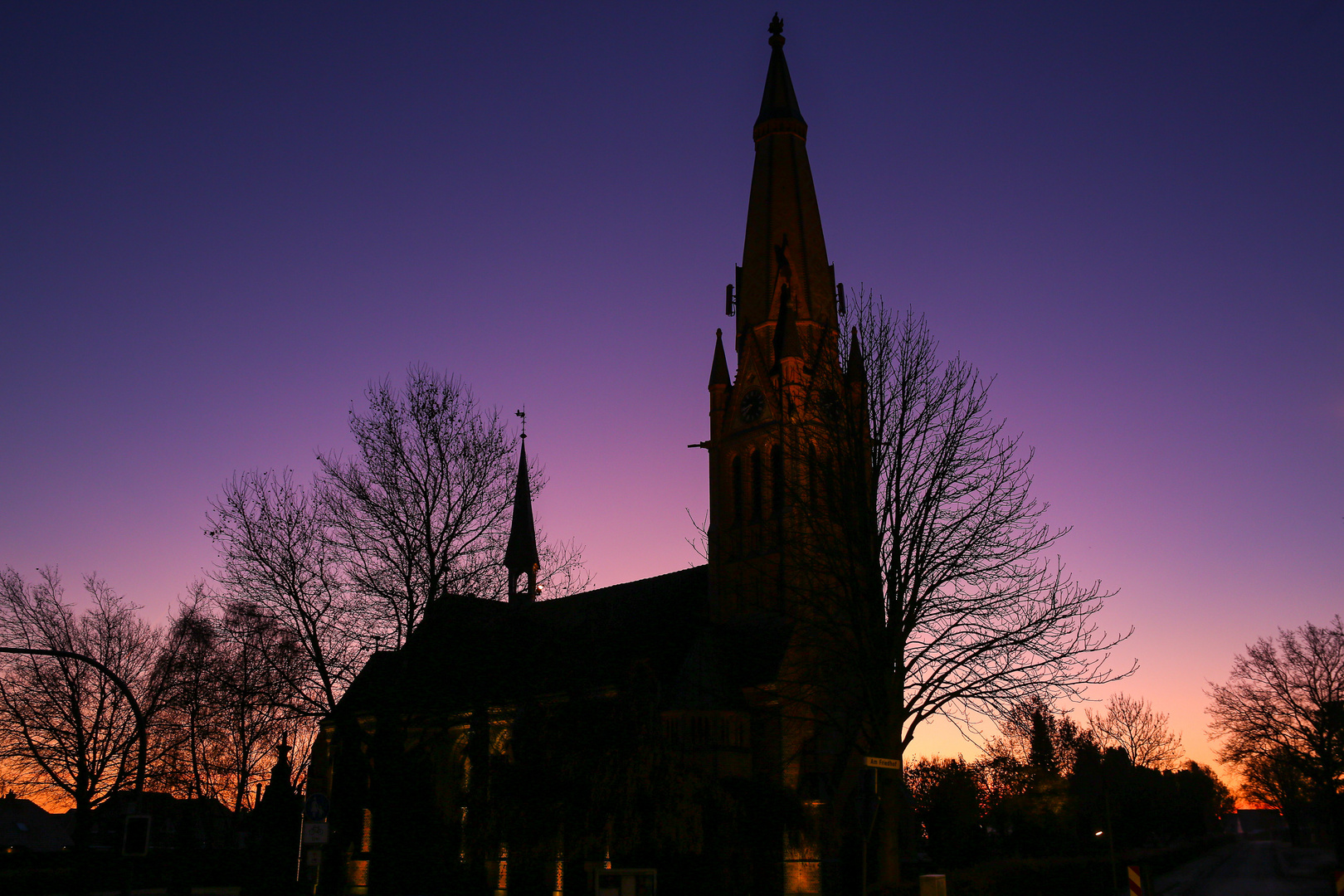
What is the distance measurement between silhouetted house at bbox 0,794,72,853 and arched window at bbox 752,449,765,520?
63.3 meters

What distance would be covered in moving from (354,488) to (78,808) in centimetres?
1908

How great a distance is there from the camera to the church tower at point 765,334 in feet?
131

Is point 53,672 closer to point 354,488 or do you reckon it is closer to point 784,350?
point 354,488

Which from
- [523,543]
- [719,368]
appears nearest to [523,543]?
[523,543]

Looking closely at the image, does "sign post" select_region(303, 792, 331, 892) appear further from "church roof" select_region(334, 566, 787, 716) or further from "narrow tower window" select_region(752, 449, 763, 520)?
"narrow tower window" select_region(752, 449, 763, 520)

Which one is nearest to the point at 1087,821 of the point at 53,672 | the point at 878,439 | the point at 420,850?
the point at 420,850

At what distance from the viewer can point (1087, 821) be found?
156 ft

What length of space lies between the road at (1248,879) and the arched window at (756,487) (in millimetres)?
18383

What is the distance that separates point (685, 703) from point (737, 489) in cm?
982

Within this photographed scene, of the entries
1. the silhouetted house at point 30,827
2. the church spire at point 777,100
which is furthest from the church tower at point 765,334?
the silhouetted house at point 30,827

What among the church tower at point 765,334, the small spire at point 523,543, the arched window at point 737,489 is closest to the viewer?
the church tower at point 765,334

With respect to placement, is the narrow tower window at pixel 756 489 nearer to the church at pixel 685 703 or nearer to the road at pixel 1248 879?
the church at pixel 685 703

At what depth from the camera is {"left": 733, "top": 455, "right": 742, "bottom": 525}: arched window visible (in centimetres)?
4156

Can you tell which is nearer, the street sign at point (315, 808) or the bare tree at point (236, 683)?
the street sign at point (315, 808)
